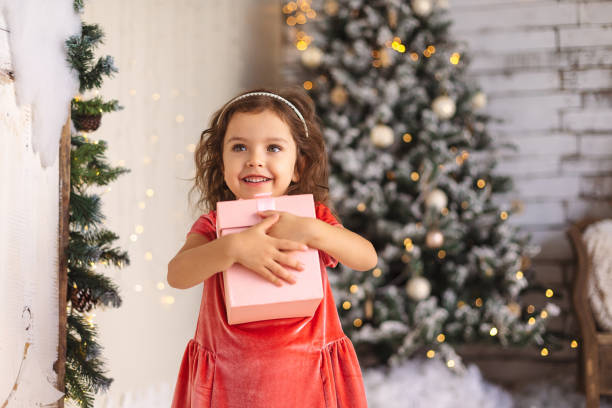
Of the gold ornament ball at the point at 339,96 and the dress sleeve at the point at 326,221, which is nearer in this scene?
the dress sleeve at the point at 326,221

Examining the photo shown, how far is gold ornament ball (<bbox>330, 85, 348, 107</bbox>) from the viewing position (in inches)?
95.8

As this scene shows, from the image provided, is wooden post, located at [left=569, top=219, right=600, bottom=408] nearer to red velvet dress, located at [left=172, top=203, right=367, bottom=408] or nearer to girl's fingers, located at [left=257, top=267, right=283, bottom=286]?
red velvet dress, located at [left=172, top=203, right=367, bottom=408]

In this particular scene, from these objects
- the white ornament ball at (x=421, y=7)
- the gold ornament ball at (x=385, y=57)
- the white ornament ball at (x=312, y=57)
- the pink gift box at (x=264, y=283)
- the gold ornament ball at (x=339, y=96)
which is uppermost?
the white ornament ball at (x=421, y=7)

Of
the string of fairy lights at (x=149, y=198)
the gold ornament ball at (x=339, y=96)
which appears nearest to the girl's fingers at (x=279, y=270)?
the string of fairy lights at (x=149, y=198)

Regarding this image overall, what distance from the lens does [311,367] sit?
3.12ft

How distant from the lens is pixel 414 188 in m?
2.36

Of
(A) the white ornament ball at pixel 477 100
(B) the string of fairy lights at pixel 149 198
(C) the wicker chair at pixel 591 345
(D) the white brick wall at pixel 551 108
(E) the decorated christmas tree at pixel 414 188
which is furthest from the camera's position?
(D) the white brick wall at pixel 551 108

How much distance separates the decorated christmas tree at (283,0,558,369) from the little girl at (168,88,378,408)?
127 centimetres

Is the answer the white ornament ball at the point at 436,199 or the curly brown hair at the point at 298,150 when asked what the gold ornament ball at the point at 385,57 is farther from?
the curly brown hair at the point at 298,150

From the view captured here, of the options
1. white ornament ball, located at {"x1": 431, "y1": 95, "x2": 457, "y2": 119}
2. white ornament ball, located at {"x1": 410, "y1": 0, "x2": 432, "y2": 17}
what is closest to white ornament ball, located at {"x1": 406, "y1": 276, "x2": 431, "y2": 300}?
white ornament ball, located at {"x1": 431, "y1": 95, "x2": 457, "y2": 119}

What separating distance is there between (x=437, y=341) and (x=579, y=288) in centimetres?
65

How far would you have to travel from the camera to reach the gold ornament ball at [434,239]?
2242mm

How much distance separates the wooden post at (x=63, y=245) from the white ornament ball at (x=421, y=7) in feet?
5.89

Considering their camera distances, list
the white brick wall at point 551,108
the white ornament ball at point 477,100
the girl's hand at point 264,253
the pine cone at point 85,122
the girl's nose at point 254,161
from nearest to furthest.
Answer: the girl's hand at point 264,253
the girl's nose at point 254,161
the pine cone at point 85,122
the white ornament ball at point 477,100
the white brick wall at point 551,108
